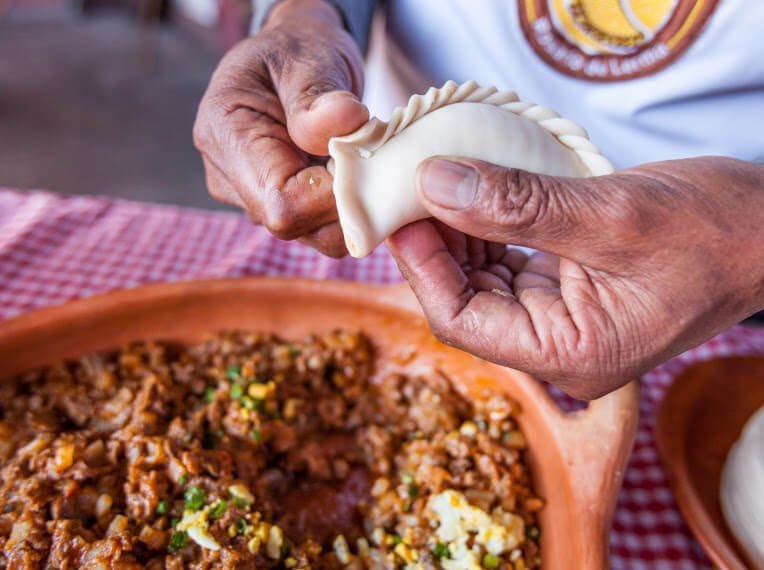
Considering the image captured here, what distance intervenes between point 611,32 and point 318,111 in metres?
0.70

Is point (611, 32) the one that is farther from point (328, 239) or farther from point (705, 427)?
point (705, 427)

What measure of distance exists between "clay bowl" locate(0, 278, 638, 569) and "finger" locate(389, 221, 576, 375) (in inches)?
10.0

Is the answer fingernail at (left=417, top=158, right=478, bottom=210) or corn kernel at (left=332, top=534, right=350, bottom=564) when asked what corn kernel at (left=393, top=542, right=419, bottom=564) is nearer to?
corn kernel at (left=332, top=534, right=350, bottom=564)

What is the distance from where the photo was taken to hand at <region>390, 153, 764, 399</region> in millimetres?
823

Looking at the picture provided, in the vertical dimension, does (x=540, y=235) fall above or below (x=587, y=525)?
above

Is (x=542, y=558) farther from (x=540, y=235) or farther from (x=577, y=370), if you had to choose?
(x=540, y=235)

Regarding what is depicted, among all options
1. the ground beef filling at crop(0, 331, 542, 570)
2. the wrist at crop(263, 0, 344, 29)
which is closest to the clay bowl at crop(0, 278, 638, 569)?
the ground beef filling at crop(0, 331, 542, 570)

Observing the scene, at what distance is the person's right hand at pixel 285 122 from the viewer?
3.07 ft

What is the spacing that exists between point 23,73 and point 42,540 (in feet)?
15.2

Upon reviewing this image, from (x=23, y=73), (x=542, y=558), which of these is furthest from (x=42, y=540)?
(x=23, y=73)

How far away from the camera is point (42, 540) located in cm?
101

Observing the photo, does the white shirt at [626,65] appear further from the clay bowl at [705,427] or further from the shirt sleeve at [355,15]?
the clay bowl at [705,427]

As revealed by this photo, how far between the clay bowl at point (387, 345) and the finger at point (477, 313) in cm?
26

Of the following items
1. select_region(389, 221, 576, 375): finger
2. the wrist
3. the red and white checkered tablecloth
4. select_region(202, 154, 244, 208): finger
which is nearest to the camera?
select_region(389, 221, 576, 375): finger
